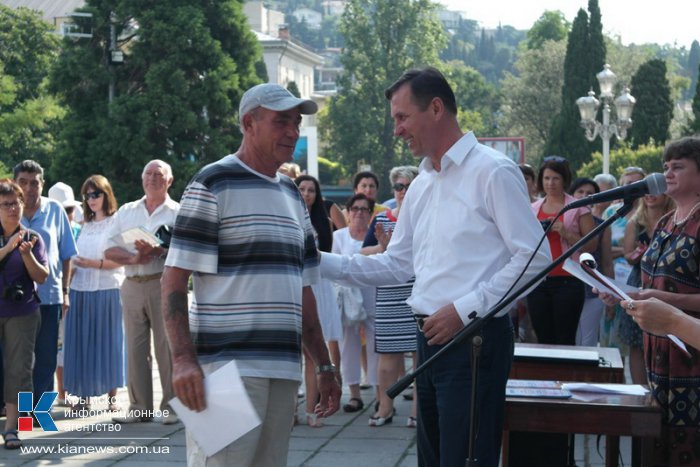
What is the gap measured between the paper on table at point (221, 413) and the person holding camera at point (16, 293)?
4585 millimetres

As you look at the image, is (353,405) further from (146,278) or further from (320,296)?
(146,278)

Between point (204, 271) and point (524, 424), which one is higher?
point (204, 271)

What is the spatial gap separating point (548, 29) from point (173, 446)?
94.2 meters

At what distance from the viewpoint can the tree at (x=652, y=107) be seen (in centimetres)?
5581

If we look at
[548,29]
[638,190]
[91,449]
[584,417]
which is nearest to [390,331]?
[91,449]

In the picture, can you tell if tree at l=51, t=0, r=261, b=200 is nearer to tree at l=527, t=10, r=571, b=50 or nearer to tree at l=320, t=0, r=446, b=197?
tree at l=320, t=0, r=446, b=197

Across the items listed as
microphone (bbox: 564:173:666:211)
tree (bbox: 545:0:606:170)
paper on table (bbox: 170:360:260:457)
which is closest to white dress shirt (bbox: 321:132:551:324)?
microphone (bbox: 564:173:666:211)

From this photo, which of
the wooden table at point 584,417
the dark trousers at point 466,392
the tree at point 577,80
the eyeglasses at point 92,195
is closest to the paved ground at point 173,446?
the eyeglasses at point 92,195

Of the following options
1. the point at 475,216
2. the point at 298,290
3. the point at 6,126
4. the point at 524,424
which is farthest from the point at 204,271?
the point at 6,126

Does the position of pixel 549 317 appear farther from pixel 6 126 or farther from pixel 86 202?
pixel 6 126

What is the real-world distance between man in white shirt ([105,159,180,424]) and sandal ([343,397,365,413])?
4.94 feet

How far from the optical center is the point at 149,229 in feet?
29.6

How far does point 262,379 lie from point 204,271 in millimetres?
482

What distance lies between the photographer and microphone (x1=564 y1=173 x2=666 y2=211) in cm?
387
